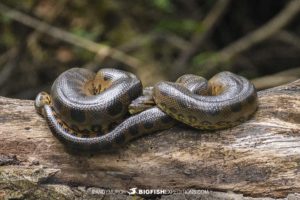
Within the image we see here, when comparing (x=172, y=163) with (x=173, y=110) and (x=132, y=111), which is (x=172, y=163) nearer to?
(x=173, y=110)

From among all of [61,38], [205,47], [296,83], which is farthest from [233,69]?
[296,83]

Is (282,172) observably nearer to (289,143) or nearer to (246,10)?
(289,143)

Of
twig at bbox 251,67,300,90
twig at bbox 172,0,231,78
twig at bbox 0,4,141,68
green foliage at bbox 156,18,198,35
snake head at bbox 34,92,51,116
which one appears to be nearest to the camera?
snake head at bbox 34,92,51,116

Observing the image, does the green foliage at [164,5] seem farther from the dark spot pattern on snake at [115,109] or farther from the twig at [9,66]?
the dark spot pattern on snake at [115,109]

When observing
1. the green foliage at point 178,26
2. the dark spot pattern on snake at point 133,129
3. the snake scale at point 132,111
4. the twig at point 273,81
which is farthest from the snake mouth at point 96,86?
the green foliage at point 178,26

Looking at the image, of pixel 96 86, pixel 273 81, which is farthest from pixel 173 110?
pixel 273 81

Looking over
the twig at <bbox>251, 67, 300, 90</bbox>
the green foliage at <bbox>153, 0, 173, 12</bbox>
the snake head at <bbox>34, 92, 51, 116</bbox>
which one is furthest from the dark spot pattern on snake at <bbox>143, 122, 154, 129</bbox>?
the green foliage at <bbox>153, 0, 173, 12</bbox>

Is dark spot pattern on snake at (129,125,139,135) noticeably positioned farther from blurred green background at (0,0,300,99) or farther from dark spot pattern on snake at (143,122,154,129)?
blurred green background at (0,0,300,99)
